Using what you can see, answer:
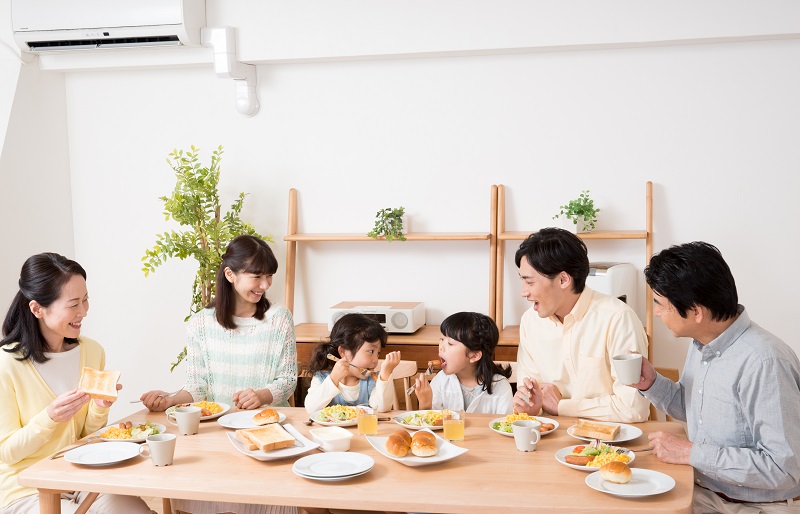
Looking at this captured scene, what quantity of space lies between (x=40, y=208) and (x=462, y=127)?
2376 millimetres

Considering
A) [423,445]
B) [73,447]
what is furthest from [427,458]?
[73,447]

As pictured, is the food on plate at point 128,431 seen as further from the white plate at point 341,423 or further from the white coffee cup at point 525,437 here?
the white coffee cup at point 525,437

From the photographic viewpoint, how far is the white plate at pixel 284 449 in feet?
7.07

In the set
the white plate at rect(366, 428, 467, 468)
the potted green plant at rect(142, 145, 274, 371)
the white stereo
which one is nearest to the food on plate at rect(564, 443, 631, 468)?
the white plate at rect(366, 428, 467, 468)

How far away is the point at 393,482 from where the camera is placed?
2000mm

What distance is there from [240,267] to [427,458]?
119cm

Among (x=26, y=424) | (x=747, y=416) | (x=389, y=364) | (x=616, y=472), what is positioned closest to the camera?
(x=616, y=472)

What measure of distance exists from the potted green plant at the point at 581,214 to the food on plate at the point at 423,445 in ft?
6.74

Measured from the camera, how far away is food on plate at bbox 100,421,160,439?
2.37 metres

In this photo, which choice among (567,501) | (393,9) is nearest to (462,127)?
(393,9)

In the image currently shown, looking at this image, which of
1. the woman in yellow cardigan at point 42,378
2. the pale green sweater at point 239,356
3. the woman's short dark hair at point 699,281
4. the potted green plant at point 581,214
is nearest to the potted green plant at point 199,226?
the pale green sweater at point 239,356

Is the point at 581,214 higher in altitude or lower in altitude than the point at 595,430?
higher

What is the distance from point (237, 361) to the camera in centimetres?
304

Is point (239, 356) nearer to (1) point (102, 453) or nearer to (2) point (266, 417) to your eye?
(2) point (266, 417)
